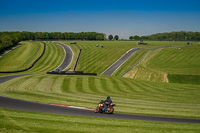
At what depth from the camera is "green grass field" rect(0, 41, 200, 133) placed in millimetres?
16672

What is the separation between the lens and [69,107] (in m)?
23.2

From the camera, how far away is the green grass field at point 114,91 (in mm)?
16672

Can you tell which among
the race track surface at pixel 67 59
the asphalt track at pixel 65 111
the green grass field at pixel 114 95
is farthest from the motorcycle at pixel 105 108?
the race track surface at pixel 67 59

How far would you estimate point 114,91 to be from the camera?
38562 mm

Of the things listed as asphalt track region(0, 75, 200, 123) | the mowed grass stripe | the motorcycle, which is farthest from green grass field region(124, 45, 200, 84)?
the motorcycle

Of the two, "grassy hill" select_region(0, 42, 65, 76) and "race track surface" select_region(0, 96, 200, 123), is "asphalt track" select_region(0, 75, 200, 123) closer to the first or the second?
"race track surface" select_region(0, 96, 200, 123)

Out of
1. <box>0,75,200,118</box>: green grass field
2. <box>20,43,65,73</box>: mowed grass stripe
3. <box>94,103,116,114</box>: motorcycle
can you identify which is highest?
<box>20,43,65,73</box>: mowed grass stripe

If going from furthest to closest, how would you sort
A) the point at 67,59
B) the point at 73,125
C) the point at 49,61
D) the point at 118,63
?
the point at 67,59, the point at 49,61, the point at 118,63, the point at 73,125

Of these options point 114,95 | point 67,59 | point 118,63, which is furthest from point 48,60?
point 114,95

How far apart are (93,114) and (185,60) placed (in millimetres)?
66501

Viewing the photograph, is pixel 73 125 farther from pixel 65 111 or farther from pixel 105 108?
pixel 105 108

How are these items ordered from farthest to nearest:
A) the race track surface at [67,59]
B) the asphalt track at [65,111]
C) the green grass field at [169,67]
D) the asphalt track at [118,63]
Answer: the race track surface at [67,59], the asphalt track at [118,63], the green grass field at [169,67], the asphalt track at [65,111]

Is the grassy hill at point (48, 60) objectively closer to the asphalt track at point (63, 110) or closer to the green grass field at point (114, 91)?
the green grass field at point (114, 91)

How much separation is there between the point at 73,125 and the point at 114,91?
22.8 m
